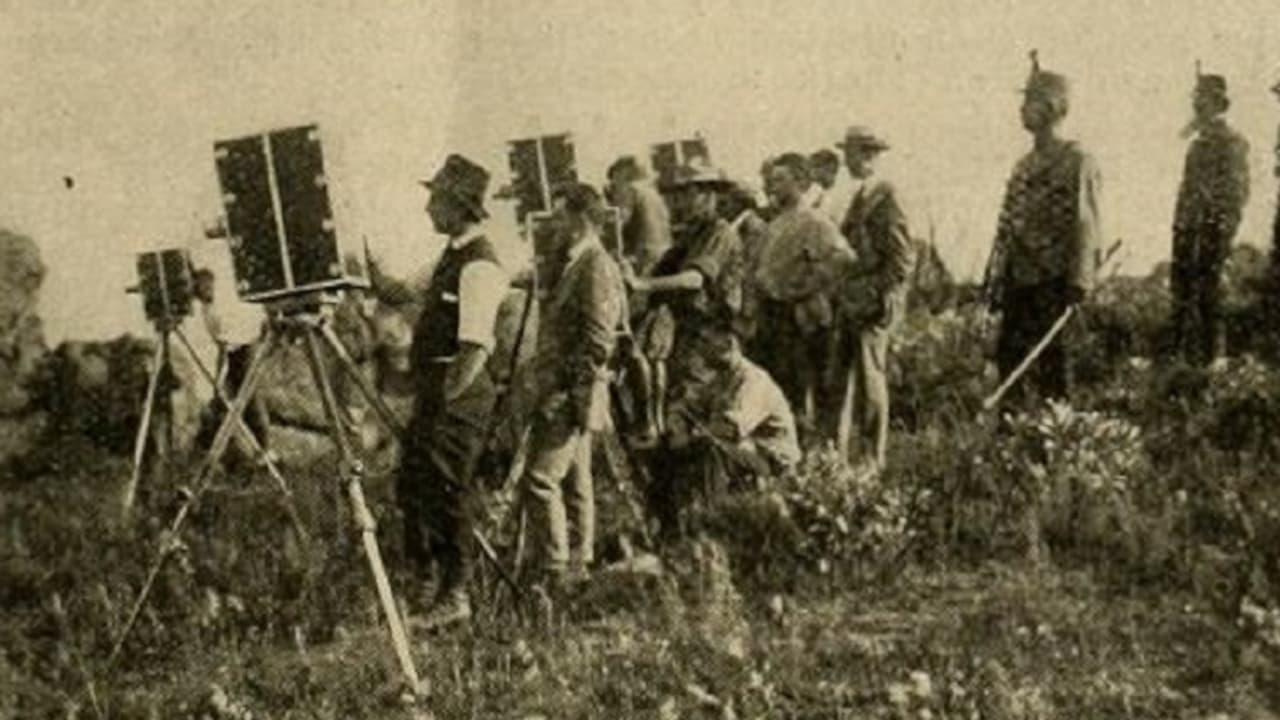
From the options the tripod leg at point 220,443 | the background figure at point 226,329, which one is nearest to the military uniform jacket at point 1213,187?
the background figure at point 226,329

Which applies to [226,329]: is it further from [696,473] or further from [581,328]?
[581,328]

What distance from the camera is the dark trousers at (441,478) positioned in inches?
271

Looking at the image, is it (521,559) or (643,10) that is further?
(643,10)

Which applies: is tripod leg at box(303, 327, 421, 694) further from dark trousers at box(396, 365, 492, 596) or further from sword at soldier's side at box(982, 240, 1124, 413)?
sword at soldier's side at box(982, 240, 1124, 413)

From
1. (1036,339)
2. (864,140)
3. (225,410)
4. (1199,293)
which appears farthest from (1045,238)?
(225,410)

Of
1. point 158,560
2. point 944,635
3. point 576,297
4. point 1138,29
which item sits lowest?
point 944,635

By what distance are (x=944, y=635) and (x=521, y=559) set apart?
169 centimetres

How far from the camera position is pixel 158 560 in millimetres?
6438

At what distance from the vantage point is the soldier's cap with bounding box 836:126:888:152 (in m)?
8.62

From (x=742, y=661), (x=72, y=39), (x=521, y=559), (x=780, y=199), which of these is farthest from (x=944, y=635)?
(x=72, y=39)

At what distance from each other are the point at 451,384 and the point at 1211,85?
3.70 meters

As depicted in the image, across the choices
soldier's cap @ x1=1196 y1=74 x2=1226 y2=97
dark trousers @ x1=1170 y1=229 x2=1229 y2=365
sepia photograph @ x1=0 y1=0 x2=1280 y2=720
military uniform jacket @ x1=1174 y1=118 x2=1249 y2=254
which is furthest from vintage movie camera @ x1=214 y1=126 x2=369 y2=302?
dark trousers @ x1=1170 y1=229 x2=1229 y2=365

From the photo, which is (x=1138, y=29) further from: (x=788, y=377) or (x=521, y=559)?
(x=521, y=559)

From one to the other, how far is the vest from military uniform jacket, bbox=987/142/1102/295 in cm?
248
